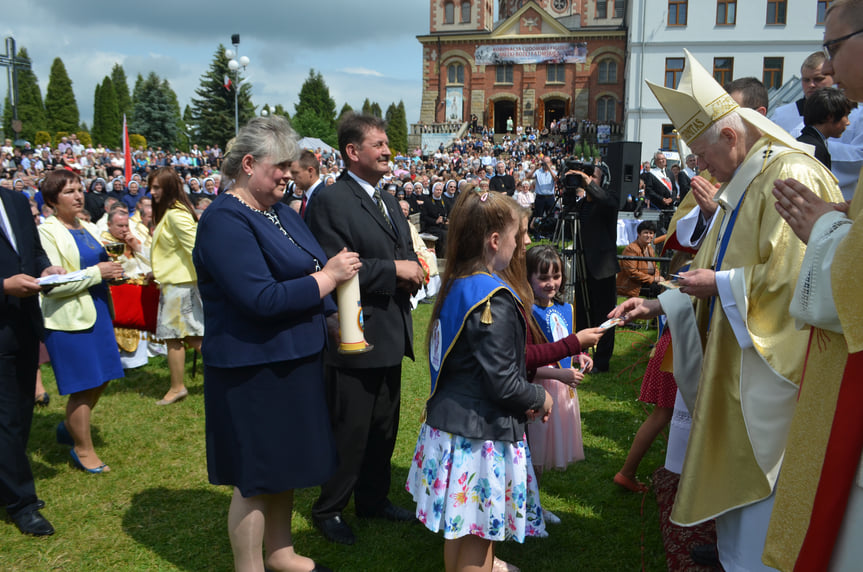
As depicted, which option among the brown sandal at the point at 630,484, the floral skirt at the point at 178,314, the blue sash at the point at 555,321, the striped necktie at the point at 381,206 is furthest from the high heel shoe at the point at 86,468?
the brown sandal at the point at 630,484

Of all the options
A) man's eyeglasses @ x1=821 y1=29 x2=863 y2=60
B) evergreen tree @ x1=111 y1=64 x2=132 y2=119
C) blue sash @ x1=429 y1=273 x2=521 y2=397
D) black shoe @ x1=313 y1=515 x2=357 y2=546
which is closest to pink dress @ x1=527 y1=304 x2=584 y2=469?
blue sash @ x1=429 y1=273 x2=521 y2=397

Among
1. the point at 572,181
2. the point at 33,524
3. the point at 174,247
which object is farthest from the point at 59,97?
the point at 33,524

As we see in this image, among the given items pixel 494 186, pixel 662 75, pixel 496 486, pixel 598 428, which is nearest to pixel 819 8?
pixel 662 75

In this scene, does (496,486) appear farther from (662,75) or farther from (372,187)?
(662,75)

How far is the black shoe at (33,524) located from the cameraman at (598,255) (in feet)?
15.5

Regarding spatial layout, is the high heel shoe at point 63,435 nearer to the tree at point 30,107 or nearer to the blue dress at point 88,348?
the blue dress at point 88,348

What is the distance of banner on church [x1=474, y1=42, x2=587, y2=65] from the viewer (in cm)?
4600

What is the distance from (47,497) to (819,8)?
1481 inches

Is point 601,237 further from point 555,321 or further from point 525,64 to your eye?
point 525,64

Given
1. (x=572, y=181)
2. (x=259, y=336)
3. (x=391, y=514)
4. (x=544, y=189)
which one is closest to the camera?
(x=259, y=336)

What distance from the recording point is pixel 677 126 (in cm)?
270

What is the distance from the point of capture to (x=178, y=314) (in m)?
5.68

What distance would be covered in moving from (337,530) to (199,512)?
96 cm

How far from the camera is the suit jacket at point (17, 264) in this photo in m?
3.36
